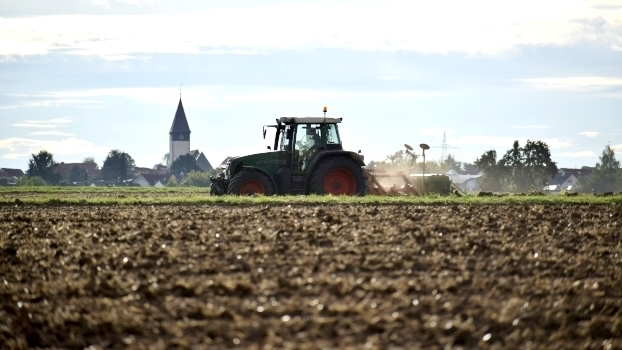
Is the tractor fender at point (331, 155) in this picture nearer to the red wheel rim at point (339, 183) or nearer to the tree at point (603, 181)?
the red wheel rim at point (339, 183)

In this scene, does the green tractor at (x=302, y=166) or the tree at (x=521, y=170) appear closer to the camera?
the green tractor at (x=302, y=166)

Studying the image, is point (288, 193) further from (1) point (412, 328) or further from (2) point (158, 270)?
(1) point (412, 328)

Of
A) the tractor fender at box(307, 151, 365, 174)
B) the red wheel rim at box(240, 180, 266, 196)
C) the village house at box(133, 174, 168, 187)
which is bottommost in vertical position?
the red wheel rim at box(240, 180, 266, 196)

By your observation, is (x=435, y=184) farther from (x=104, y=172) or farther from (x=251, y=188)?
(x=104, y=172)

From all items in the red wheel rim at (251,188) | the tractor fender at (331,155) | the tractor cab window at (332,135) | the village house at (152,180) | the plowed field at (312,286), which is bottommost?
the plowed field at (312,286)

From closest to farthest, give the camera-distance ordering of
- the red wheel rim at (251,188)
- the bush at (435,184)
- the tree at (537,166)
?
the red wheel rim at (251,188)
the bush at (435,184)
the tree at (537,166)

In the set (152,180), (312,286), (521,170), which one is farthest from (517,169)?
(312,286)

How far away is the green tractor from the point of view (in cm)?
3161

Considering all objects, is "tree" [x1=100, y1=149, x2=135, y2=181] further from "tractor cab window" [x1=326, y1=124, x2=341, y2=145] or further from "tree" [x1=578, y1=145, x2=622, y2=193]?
"tractor cab window" [x1=326, y1=124, x2=341, y2=145]

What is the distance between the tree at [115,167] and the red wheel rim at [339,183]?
529 feet

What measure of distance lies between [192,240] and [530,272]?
5.56m

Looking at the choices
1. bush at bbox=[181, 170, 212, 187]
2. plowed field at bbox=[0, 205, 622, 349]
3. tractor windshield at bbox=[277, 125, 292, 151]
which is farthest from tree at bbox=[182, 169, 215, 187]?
plowed field at bbox=[0, 205, 622, 349]

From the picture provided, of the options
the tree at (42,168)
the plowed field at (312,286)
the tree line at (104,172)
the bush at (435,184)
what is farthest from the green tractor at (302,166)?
the tree at (42,168)

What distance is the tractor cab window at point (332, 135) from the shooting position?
3209cm
